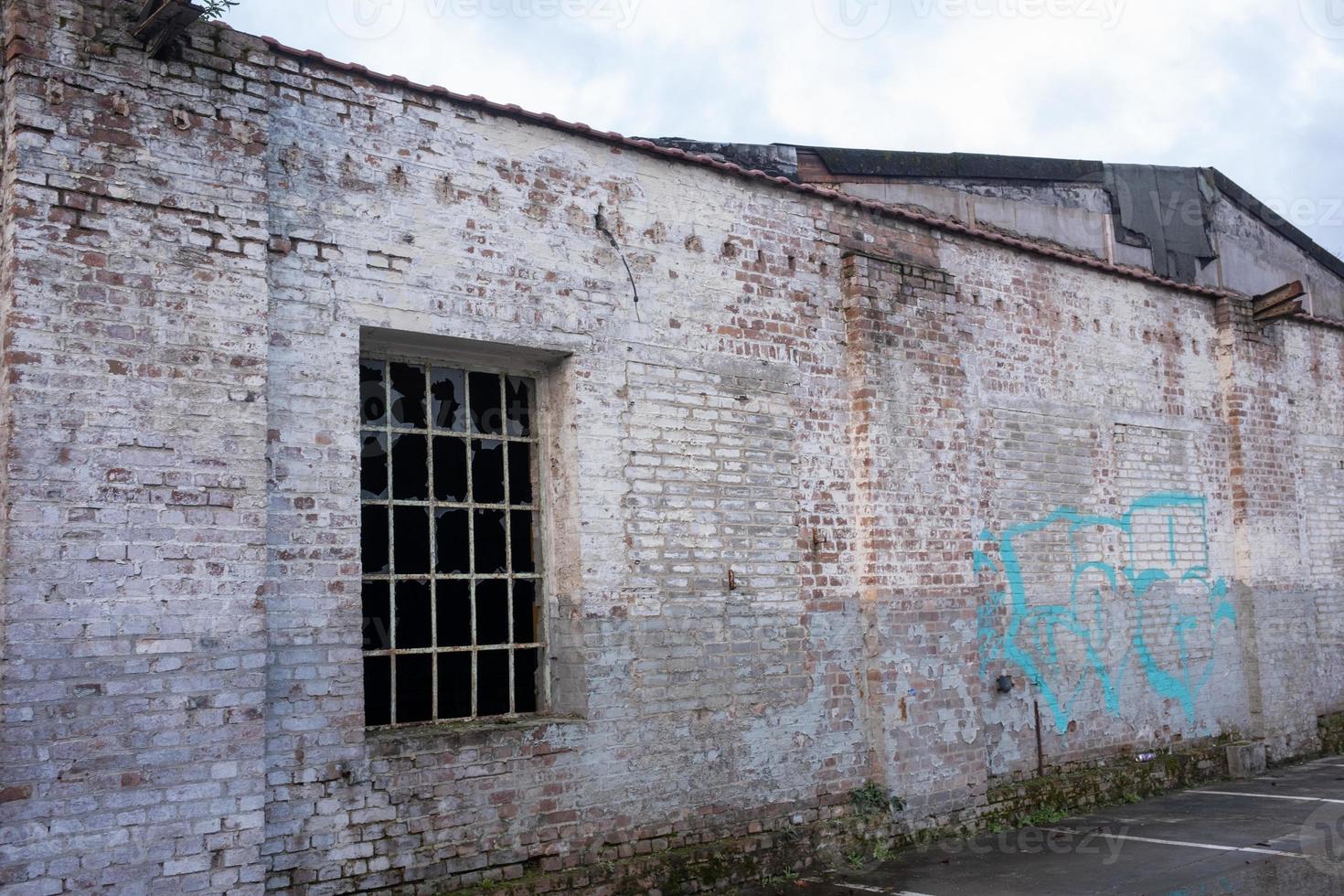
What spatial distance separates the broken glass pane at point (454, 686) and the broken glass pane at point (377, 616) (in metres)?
0.34

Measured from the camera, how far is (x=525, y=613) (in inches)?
261

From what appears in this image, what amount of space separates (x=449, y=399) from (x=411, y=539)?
84cm

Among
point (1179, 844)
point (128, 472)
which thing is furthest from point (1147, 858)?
point (128, 472)

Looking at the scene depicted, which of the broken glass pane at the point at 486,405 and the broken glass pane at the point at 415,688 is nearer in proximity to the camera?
the broken glass pane at the point at 415,688

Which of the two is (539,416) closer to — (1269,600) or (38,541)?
(38,541)

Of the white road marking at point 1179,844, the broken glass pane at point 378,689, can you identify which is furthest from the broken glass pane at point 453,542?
the white road marking at point 1179,844

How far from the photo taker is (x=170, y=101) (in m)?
5.29

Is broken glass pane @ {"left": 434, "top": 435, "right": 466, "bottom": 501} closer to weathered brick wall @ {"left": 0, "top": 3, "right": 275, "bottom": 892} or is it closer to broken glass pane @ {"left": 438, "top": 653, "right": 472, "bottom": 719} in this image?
broken glass pane @ {"left": 438, "top": 653, "right": 472, "bottom": 719}

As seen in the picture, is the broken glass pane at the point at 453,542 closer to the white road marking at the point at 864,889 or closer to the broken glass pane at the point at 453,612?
the broken glass pane at the point at 453,612

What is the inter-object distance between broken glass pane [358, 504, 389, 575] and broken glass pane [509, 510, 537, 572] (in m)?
0.81

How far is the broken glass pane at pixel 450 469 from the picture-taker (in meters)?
6.33

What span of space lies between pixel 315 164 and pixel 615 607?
290 cm

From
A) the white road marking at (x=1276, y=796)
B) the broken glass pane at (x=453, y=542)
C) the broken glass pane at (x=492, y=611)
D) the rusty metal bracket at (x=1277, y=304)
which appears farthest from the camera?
the rusty metal bracket at (x=1277, y=304)

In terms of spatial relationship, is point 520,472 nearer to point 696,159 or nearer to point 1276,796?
point 696,159
